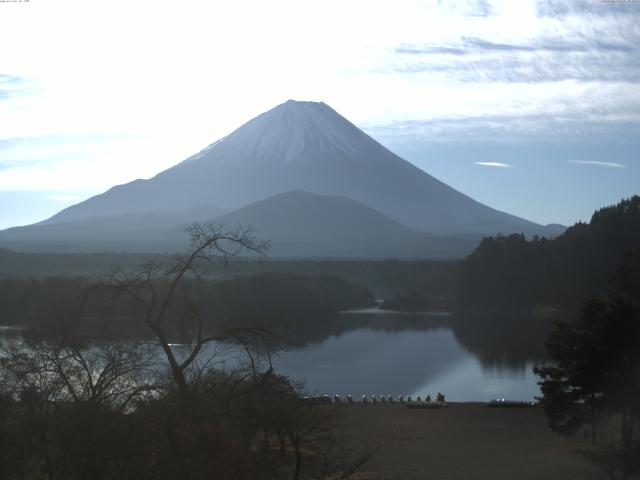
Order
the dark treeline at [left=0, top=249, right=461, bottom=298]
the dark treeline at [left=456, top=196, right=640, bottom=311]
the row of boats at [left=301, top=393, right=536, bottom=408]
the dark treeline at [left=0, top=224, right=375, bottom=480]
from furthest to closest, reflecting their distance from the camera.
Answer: the dark treeline at [left=0, top=249, right=461, bottom=298]
the dark treeline at [left=456, top=196, right=640, bottom=311]
the row of boats at [left=301, top=393, right=536, bottom=408]
the dark treeline at [left=0, top=224, right=375, bottom=480]

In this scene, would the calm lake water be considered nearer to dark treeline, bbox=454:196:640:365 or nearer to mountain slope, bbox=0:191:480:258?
dark treeline, bbox=454:196:640:365

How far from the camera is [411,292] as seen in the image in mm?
41188

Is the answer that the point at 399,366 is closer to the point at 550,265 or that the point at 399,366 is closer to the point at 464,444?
the point at 464,444

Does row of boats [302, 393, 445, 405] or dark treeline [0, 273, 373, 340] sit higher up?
dark treeline [0, 273, 373, 340]

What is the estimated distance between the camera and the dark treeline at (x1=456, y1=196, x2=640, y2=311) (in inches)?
1506

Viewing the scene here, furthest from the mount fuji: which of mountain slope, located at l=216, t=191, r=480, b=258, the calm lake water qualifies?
the calm lake water

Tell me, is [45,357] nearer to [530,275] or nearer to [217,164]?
[530,275]

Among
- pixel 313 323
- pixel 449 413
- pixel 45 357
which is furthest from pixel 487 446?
pixel 313 323

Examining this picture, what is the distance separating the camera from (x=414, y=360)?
22.5 meters

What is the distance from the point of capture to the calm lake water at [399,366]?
1797 cm

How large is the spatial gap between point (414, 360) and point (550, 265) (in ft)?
65.4

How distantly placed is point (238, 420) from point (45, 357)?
1078mm

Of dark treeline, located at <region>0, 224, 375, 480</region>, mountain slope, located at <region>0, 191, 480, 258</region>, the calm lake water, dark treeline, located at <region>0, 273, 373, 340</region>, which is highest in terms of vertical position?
mountain slope, located at <region>0, 191, 480, 258</region>

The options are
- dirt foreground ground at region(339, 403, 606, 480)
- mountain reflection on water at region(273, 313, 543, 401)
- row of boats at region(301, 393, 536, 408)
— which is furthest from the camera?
→ mountain reflection on water at region(273, 313, 543, 401)
